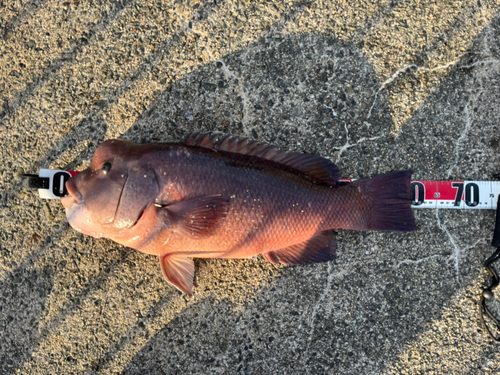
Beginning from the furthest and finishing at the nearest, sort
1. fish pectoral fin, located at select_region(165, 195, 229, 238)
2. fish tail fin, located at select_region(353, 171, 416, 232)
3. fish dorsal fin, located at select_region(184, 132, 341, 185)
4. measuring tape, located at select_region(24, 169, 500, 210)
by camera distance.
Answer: measuring tape, located at select_region(24, 169, 500, 210)
fish tail fin, located at select_region(353, 171, 416, 232)
fish dorsal fin, located at select_region(184, 132, 341, 185)
fish pectoral fin, located at select_region(165, 195, 229, 238)

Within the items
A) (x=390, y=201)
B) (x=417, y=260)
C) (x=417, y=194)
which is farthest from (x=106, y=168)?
(x=417, y=260)

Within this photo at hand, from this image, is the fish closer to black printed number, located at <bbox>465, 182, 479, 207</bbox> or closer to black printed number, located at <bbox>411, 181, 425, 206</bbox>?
black printed number, located at <bbox>411, 181, 425, 206</bbox>

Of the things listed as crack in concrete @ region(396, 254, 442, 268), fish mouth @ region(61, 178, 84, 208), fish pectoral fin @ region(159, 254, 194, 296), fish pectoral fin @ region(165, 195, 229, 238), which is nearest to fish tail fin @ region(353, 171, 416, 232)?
crack in concrete @ region(396, 254, 442, 268)

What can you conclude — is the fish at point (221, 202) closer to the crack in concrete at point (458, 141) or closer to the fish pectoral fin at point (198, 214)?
the fish pectoral fin at point (198, 214)

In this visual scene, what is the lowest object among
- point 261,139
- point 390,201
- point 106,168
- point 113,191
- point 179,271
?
point 390,201

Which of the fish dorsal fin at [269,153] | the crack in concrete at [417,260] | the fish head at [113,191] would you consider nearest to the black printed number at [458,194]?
the crack in concrete at [417,260]

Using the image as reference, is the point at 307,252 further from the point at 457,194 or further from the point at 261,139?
the point at 457,194

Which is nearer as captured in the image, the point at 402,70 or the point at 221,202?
the point at 221,202
